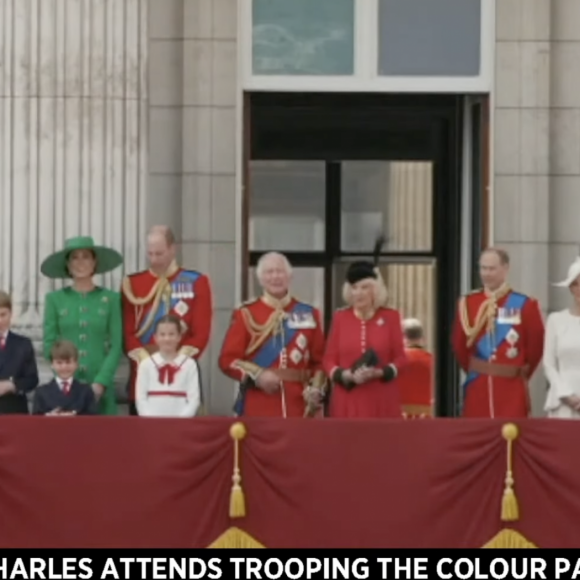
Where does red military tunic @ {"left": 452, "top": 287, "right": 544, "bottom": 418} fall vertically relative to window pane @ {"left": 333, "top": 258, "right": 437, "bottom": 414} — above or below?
below

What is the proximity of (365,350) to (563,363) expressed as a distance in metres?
1.31

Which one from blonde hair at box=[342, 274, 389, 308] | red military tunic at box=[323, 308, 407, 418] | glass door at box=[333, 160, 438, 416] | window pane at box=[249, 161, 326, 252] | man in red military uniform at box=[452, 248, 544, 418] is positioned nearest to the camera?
red military tunic at box=[323, 308, 407, 418]

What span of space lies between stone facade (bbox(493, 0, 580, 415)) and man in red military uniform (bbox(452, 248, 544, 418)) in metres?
1.66

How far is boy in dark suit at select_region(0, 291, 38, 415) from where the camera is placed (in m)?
20.1

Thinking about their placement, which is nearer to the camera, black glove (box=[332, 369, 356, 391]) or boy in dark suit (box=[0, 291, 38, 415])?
black glove (box=[332, 369, 356, 391])

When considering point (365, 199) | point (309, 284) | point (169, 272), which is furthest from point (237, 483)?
point (365, 199)

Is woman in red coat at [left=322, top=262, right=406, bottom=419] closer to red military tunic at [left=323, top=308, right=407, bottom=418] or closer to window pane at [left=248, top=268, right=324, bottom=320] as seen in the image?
red military tunic at [left=323, top=308, right=407, bottom=418]

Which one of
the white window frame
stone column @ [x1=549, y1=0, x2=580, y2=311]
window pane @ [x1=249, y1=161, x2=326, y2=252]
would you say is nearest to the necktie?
the white window frame

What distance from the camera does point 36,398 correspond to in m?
20.0

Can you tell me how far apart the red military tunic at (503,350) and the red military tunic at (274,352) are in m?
1.11

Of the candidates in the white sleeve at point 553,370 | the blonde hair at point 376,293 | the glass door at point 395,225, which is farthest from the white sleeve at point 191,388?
the glass door at point 395,225

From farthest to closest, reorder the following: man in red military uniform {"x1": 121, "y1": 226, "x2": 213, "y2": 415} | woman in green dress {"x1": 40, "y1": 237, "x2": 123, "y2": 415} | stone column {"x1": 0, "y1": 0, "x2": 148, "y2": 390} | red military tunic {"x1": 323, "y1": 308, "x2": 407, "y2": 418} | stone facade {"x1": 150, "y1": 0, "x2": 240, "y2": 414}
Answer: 1. stone facade {"x1": 150, "y1": 0, "x2": 240, "y2": 414}
2. stone column {"x1": 0, "y1": 0, "x2": 148, "y2": 390}
3. man in red military uniform {"x1": 121, "y1": 226, "x2": 213, "y2": 415}
4. woman in green dress {"x1": 40, "y1": 237, "x2": 123, "y2": 415}
5. red military tunic {"x1": 323, "y1": 308, "x2": 407, "y2": 418}

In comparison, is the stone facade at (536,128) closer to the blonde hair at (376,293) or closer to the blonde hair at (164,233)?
the blonde hair at (376,293)

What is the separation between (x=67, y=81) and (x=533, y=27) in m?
3.49
